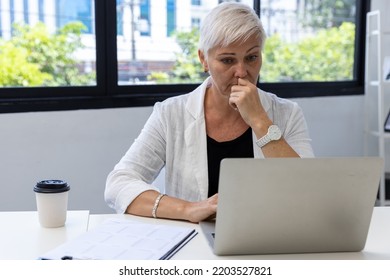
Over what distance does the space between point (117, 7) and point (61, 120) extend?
72 centimetres

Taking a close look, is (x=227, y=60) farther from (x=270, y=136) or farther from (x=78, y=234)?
(x=78, y=234)

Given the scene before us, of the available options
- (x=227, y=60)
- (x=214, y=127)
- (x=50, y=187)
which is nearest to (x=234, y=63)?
(x=227, y=60)

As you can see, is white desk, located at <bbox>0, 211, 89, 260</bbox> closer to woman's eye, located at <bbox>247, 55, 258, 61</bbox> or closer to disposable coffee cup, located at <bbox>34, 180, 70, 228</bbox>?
disposable coffee cup, located at <bbox>34, 180, 70, 228</bbox>

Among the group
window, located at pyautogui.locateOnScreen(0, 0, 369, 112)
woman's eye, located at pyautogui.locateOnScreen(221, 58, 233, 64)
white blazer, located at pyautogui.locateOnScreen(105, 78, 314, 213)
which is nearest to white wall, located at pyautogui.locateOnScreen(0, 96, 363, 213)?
window, located at pyautogui.locateOnScreen(0, 0, 369, 112)

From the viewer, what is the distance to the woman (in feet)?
5.21

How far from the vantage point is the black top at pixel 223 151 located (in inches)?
67.7

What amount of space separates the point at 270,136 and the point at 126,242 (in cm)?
63

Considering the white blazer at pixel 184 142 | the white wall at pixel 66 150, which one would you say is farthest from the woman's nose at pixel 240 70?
the white wall at pixel 66 150

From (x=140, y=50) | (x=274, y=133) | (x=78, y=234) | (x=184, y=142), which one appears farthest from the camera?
(x=140, y=50)

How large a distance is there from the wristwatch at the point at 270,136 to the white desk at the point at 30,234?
547 millimetres

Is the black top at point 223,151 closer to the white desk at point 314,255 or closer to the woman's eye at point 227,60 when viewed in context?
the woman's eye at point 227,60

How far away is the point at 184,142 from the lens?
175cm

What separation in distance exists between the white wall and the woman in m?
1.10
